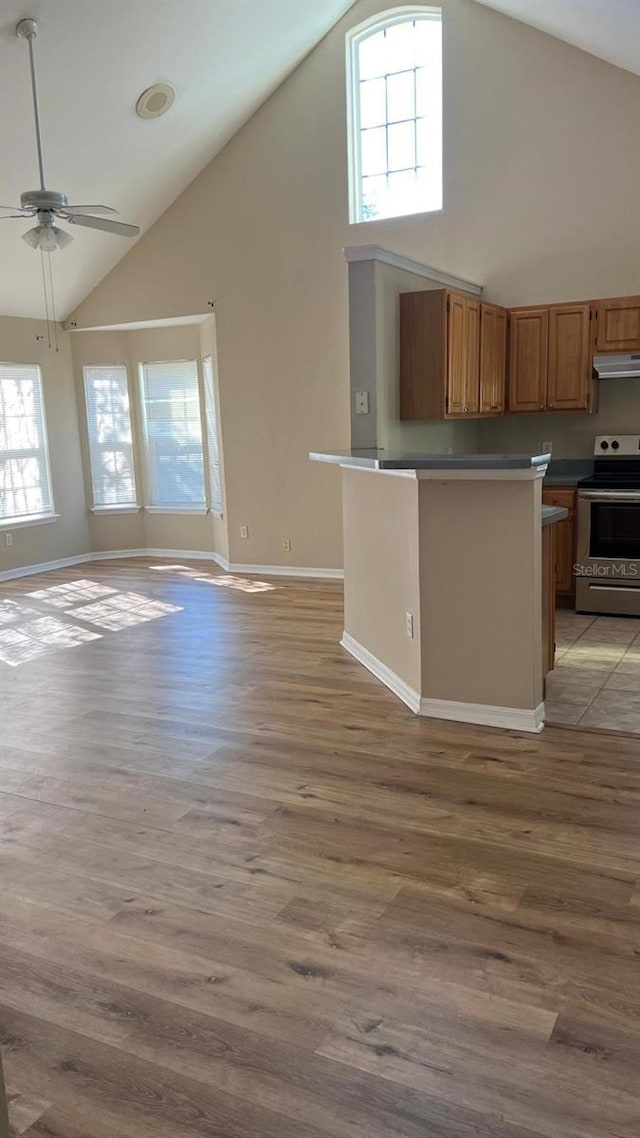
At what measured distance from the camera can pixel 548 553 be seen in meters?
3.80

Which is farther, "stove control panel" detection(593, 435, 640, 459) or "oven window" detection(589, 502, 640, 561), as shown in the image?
"stove control panel" detection(593, 435, 640, 459)

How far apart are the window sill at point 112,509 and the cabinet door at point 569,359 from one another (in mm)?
4687

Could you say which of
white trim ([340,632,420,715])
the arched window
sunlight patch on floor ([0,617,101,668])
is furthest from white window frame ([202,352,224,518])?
white trim ([340,632,420,715])

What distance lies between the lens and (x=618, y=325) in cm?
561

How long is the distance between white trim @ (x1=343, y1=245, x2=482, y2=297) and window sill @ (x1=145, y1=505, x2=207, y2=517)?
3.66 metres

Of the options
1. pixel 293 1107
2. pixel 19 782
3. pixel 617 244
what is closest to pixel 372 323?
pixel 617 244

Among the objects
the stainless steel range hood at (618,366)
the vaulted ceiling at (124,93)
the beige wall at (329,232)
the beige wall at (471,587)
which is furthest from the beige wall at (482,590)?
the vaulted ceiling at (124,93)

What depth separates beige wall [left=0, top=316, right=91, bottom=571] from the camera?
7625 millimetres

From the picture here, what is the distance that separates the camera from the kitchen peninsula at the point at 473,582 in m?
3.43

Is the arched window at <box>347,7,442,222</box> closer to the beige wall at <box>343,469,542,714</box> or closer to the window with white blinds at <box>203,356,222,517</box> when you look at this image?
the window with white blinds at <box>203,356,222,517</box>

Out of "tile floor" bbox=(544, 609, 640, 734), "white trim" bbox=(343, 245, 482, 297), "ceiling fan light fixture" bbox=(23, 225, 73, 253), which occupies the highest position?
"ceiling fan light fixture" bbox=(23, 225, 73, 253)

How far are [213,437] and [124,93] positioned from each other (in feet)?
10.2

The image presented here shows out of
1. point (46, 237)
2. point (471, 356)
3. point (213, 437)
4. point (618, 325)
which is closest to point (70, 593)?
point (213, 437)

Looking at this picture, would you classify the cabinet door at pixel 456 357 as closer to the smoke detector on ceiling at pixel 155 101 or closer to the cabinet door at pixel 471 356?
the cabinet door at pixel 471 356
